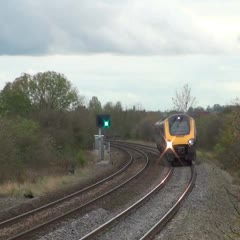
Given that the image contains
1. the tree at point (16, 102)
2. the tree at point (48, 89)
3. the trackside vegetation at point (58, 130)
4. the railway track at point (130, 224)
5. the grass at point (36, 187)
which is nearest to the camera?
the railway track at point (130, 224)

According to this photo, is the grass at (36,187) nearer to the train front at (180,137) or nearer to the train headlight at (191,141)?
the train front at (180,137)

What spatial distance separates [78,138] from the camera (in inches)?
2178

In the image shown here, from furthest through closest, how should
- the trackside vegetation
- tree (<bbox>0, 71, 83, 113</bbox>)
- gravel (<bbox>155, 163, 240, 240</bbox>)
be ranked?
1. tree (<bbox>0, 71, 83, 113</bbox>)
2. the trackside vegetation
3. gravel (<bbox>155, 163, 240, 240</bbox>)

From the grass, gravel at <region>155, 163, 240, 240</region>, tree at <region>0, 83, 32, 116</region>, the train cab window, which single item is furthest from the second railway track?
tree at <region>0, 83, 32, 116</region>

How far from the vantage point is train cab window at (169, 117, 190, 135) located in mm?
32844

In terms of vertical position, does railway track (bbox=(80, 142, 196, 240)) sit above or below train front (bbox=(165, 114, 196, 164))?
below

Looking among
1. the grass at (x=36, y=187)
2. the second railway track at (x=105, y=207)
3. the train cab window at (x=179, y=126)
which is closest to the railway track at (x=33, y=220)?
the second railway track at (x=105, y=207)

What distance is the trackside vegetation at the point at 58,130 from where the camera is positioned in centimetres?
3131

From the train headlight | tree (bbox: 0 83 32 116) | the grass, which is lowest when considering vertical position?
the grass

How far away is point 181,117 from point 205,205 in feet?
50.3

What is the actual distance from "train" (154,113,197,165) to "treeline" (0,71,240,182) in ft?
8.12

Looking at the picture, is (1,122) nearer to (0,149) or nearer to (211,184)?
(0,149)

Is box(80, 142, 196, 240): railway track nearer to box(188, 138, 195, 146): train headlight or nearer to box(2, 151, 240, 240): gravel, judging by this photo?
box(2, 151, 240, 240): gravel

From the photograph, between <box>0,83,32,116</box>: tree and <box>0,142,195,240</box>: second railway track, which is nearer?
<box>0,142,195,240</box>: second railway track
